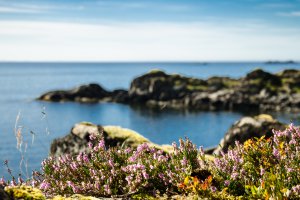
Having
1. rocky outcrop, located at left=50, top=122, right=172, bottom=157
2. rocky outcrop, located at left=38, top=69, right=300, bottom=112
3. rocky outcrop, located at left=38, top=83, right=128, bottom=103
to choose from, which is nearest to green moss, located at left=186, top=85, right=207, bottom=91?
rocky outcrop, located at left=38, top=69, right=300, bottom=112

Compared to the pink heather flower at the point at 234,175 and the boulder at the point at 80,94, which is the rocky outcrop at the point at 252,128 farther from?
the boulder at the point at 80,94

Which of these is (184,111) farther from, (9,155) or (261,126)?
(261,126)

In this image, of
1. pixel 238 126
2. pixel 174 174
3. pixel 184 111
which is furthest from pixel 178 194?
pixel 184 111

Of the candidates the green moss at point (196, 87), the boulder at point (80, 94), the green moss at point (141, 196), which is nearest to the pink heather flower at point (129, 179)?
the green moss at point (141, 196)

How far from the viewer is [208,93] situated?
129 meters

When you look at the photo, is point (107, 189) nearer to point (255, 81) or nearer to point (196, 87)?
point (255, 81)

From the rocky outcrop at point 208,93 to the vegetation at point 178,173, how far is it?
107344 mm

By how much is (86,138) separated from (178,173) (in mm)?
13264

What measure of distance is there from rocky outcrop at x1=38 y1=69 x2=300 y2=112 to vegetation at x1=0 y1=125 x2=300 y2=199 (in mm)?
107344

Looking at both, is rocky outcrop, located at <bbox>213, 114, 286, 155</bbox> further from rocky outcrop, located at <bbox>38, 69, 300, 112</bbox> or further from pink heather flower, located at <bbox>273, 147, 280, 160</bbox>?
rocky outcrop, located at <bbox>38, 69, 300, 112</bbox>

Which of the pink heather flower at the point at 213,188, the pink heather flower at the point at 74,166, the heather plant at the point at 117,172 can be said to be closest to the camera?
the pink heather flower at the point at 213,188

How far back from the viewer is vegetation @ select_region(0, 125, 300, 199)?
6.72 m

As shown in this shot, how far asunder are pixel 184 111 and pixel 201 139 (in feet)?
114

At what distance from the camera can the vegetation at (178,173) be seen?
265 inches
